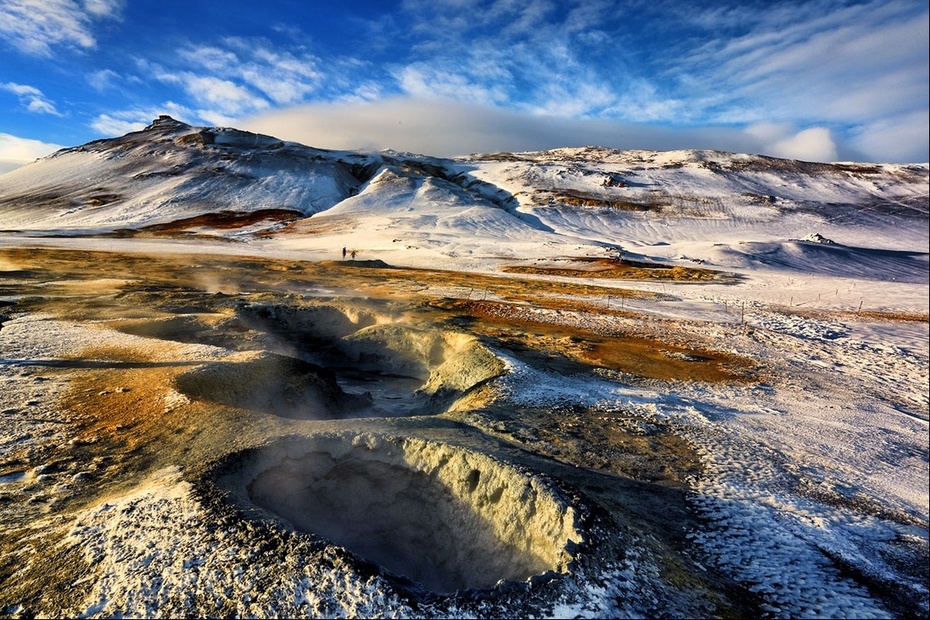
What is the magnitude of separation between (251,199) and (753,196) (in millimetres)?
93376

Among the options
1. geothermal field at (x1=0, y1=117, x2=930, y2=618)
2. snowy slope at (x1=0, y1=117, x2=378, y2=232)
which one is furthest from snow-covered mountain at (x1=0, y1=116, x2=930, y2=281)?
geothermal field at (x1=0, y1=117, x2=930, y2=618)

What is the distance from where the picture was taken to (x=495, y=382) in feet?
34.7

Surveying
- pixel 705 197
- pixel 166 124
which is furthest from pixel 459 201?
pixel 166 124

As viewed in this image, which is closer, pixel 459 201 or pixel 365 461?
pixel 365 461

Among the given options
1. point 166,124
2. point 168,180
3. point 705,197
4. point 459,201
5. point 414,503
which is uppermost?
point 166,124

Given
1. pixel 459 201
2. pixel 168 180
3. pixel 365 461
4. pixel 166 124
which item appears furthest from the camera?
pixel 166 124

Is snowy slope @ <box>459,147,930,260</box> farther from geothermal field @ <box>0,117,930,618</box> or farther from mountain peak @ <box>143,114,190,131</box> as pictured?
mountain peak @ <box>143,114,190,131</box>

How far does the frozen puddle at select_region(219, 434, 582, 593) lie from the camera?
5613 mm

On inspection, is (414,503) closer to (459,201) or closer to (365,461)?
(365,461)

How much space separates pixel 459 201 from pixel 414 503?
275 feet

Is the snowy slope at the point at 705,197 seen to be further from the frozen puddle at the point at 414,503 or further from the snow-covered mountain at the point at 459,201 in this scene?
the frozen puddle at the point at 414,503

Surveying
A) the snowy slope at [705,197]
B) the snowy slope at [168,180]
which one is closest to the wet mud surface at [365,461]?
the snowy slope at [705,197]

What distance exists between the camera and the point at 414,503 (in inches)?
264

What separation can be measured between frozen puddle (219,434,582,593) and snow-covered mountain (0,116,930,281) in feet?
127
